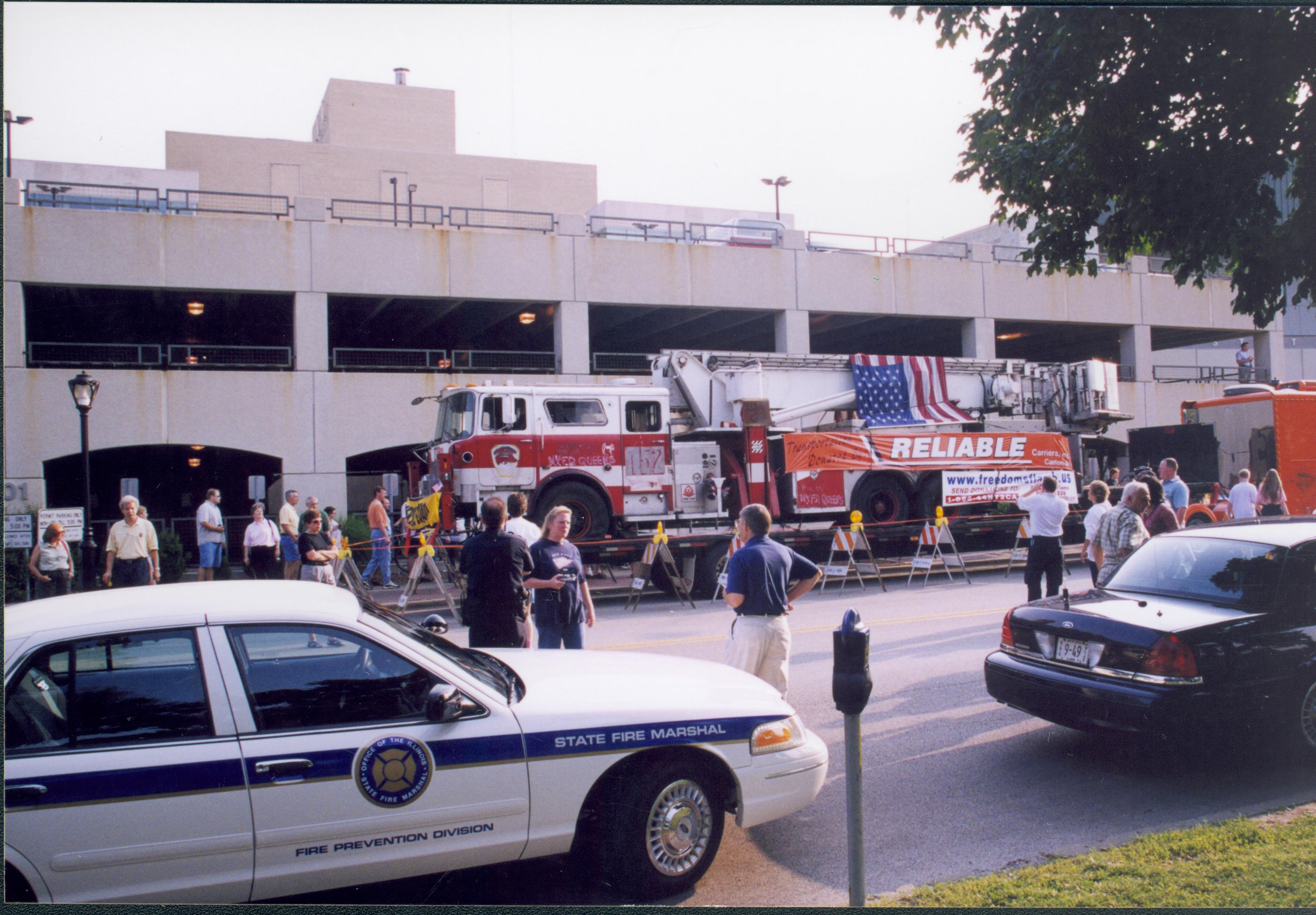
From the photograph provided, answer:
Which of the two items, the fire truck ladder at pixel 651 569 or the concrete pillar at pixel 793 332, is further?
the concrete pillar at pixel 793 332

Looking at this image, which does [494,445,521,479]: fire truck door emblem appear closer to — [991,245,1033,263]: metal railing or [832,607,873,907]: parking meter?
[832,607,873,907]: parking meter

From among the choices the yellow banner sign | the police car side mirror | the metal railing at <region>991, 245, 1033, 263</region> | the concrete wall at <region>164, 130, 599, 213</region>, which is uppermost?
the concrete wall at <region>164, 130, 599, 213</region>

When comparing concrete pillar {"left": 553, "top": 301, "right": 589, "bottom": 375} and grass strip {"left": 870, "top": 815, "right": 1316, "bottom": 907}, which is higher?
concrete pillar {"left": 553, "top": 301, "right": 589, "bottom": 375}

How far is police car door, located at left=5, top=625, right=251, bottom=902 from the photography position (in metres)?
3.44

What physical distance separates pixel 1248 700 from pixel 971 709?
2356mm

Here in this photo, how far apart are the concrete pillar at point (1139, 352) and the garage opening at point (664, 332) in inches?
422

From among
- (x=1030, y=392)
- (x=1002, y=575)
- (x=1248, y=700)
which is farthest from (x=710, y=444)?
(x=1248, y=700)

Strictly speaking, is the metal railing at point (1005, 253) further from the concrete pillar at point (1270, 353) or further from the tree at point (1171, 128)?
the tree at point (1171, 128)

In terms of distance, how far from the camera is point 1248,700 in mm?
5465

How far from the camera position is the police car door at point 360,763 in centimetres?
369

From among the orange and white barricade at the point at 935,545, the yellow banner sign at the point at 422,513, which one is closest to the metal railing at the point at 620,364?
the yellow banner sign at the point at 422,513

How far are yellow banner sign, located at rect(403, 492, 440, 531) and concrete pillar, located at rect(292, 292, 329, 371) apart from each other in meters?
7.15

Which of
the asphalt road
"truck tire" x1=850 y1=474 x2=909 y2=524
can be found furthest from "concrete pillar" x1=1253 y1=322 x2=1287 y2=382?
the asphalt road

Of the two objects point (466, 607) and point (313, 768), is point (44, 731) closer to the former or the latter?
point (313, 768)
